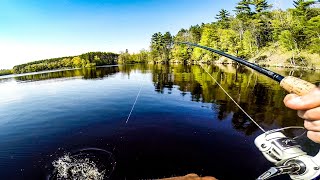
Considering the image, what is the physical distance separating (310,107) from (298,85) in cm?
54

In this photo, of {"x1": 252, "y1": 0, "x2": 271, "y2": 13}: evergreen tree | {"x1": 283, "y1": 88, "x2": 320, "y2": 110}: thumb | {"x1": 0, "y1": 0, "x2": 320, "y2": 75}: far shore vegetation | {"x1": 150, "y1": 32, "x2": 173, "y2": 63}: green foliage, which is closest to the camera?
{"x1": 283, "y1": 88, "x2": 320, "y2": 110}: thumb

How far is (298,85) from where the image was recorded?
94.3 inches

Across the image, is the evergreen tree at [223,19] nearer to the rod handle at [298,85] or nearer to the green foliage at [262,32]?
the green foliage at [262,32]

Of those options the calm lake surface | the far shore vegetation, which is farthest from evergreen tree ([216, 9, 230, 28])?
the calm lake surface

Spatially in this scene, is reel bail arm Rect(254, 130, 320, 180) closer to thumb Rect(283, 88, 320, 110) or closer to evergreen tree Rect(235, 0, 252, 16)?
thumb Rect(283, 88, 320, 110)

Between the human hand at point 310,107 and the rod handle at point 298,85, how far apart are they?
0.78 feet

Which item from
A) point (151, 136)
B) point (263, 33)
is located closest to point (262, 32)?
point (263, 33)

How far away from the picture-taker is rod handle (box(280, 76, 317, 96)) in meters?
2.26

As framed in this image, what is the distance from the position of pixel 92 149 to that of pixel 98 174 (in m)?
2.75

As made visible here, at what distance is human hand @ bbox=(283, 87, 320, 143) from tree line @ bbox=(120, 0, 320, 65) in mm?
59893

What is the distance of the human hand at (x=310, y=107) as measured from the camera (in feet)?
6.13

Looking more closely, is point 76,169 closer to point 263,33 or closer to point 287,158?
point 287,158

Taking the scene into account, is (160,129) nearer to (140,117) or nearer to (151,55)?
(140,117)

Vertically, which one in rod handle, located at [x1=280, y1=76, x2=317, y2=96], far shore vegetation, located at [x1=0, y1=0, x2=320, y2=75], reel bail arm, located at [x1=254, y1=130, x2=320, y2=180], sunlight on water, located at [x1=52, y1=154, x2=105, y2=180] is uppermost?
far shore vegetation, located at [x1=0, y1=0, x2=320, y2=75]
